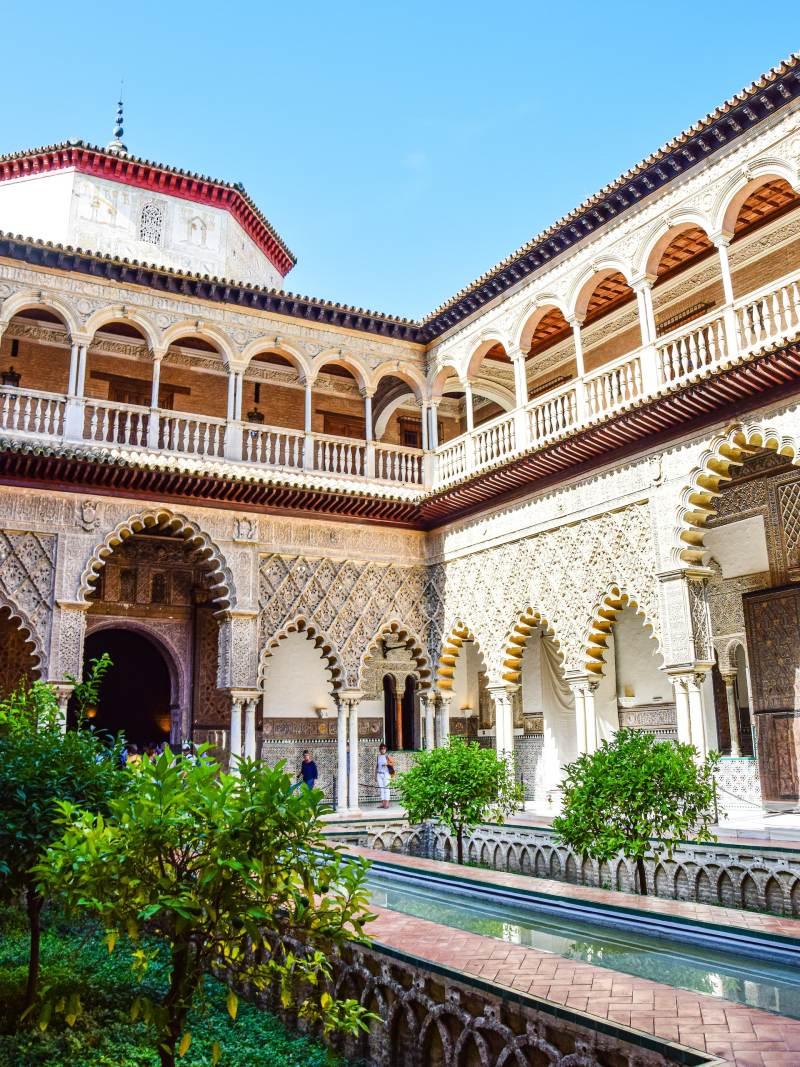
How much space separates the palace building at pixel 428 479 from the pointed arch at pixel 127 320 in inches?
1.5

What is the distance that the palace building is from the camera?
34.2ft

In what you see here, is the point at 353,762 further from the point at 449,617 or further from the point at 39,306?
the point at 39,306

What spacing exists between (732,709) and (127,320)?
10100 millimetres

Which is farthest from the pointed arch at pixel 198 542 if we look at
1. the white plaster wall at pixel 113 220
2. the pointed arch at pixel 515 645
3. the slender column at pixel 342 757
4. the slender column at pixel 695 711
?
the slender column at pixel 695 711

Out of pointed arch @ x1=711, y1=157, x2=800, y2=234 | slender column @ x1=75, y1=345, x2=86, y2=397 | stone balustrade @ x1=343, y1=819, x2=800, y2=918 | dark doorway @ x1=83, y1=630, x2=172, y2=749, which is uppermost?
pointed arch @ x1=711, y1=157, x2=800, y2=234

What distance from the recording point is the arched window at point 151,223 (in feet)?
56.1

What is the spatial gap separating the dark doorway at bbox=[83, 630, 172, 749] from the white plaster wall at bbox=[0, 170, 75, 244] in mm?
7259

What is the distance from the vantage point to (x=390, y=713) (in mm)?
17125

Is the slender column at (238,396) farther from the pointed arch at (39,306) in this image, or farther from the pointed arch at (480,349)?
the pointed arch at (480,349)

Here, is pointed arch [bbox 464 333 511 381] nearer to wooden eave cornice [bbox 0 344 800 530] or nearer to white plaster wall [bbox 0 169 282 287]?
wooden eave cornice [bbox 0 344 800 530]

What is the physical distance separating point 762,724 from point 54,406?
10.6 m

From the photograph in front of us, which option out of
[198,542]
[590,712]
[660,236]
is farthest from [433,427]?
[590,712]

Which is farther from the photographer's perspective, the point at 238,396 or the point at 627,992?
the point at 238,396

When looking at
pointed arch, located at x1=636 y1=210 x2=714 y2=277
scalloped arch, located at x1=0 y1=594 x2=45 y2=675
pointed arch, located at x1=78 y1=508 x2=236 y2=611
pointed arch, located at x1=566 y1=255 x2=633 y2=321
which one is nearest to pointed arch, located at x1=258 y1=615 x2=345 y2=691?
pointed arch, located at x1=78 y1=508 x2=236 y2=611
